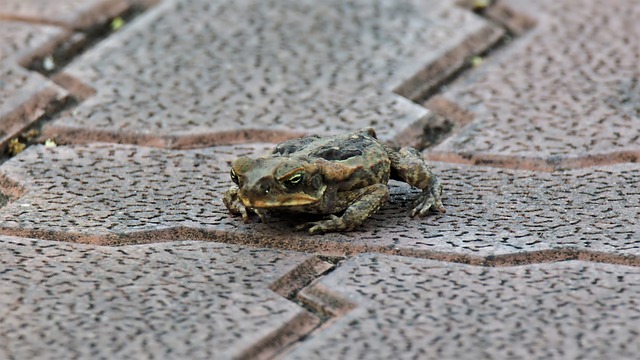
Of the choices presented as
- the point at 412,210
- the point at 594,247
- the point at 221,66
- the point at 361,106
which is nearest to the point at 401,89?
the point at 361,106

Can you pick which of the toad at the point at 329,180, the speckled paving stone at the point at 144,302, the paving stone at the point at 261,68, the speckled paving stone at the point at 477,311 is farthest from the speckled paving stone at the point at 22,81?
the speckled paving stone at the point at 477,311

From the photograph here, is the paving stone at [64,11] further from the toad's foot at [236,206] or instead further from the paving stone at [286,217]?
the toad's foot at [236,206]

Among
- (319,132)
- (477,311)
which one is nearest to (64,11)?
(319,132)

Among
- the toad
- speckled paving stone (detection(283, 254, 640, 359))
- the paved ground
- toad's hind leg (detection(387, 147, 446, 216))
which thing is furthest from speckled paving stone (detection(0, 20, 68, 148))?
speckled paving stone (detection(283, 254, 640, 359))

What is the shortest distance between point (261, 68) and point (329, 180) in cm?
127

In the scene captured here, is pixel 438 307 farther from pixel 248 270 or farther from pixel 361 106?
pixel 361 106

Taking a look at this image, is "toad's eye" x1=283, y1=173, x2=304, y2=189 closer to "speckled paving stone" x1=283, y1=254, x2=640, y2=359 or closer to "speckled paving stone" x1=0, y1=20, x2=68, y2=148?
"speckled paving stone" x1=283, y1=254, x2=640, y2=359

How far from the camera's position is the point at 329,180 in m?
3.17

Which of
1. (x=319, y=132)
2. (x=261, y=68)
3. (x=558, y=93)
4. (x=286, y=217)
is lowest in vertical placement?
(x=286, y=217)

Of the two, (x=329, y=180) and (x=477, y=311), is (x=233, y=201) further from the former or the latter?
(x=477, y=311)

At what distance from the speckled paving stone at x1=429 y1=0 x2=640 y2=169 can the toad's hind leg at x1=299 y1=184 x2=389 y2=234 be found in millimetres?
545

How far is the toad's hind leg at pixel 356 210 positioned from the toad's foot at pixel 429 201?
108mm

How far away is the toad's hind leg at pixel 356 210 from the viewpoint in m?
3.16

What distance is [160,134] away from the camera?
3848mm
